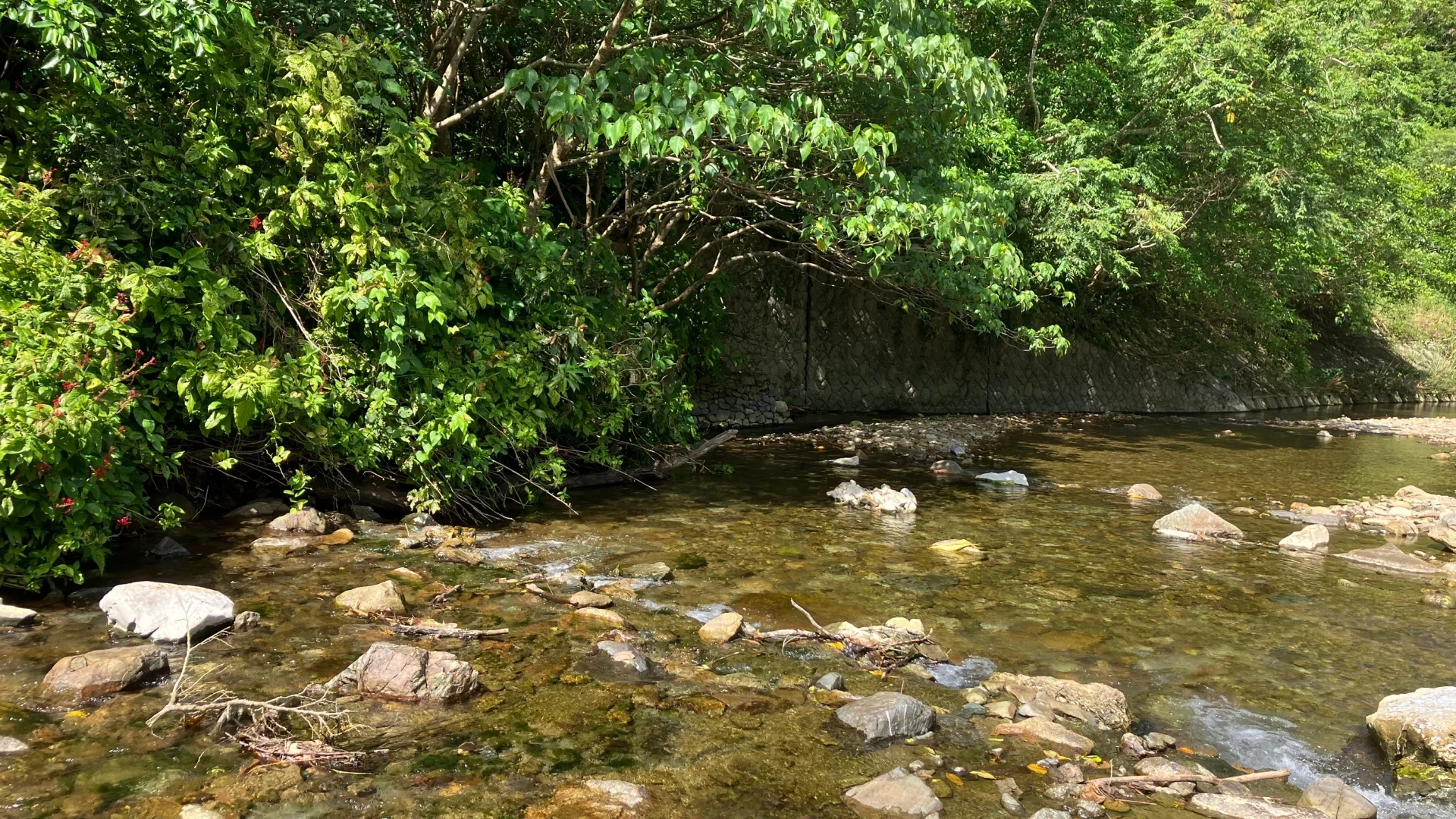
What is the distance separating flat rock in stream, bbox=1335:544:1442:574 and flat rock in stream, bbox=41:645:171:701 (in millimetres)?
7446

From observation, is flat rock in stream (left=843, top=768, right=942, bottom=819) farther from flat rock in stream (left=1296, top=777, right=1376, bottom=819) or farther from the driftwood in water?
the driftwood in water

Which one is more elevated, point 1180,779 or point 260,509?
point 260,509

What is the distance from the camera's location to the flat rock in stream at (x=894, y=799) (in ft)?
9.82

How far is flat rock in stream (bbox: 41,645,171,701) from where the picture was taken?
3.43 meters

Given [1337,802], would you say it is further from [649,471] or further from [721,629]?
[649,471]

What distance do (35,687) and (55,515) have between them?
101 cm

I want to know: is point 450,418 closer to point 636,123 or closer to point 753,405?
point 636,123

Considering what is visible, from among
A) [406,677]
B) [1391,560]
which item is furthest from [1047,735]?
[1391,560]

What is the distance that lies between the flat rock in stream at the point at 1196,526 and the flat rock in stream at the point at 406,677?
19.7ft

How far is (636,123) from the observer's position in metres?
5.69

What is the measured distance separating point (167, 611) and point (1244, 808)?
425 cm

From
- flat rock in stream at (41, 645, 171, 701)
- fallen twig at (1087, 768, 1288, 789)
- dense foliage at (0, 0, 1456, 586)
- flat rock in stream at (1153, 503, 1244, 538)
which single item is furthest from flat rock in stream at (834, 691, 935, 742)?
flat rock in stream at (1153, 503, 1244, 538)

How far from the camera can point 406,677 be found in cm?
362

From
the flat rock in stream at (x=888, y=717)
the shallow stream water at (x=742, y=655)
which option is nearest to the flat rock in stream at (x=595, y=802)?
the shallow stream water at (x=742, y=655)
